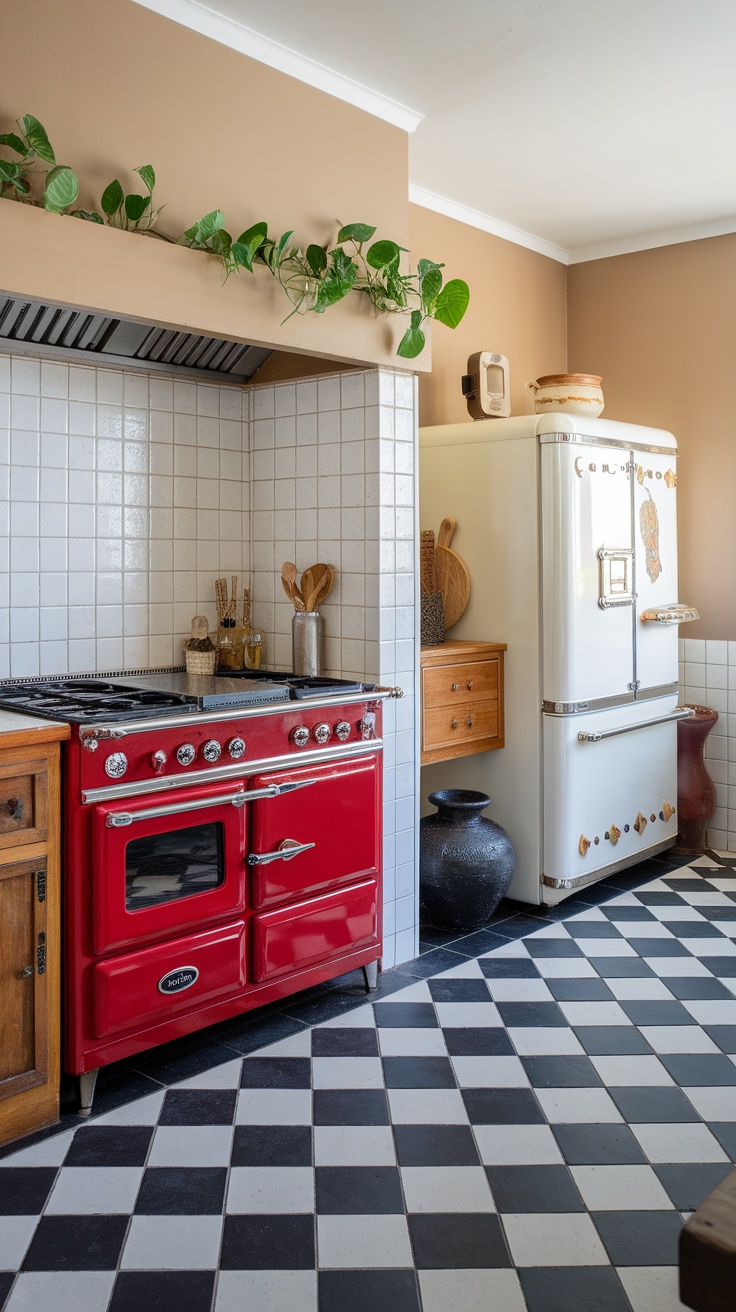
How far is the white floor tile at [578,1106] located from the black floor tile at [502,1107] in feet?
0.09

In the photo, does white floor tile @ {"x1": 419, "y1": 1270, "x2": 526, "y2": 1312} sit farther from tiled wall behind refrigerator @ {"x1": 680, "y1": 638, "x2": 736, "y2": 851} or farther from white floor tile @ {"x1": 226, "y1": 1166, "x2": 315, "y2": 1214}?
tiled wall behind refrigerator @ {"x1": 680, "y1": 638, "x2": 736, "y2": 851}

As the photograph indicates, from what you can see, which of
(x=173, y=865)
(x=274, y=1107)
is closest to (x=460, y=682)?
(x=173, y=865)

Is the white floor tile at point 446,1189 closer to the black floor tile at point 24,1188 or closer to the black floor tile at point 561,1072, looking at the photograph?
the black floor tile at point 561,1072

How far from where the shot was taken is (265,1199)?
2070mm

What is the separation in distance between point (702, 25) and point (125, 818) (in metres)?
2.62

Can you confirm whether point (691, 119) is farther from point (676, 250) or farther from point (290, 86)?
point (290, 86)

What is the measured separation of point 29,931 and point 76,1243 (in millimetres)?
627

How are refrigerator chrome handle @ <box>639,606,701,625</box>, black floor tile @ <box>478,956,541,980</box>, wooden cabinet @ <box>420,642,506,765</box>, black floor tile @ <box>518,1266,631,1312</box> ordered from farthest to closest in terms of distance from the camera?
refrigerator chrome handle @ <box>639,606,701,625</box>, wooden cabinet @ <box>420,642,506,765</box>, black floor tile @ <box>478,956,541,980</box>, black floor tile @ <box>518,1266,631,1312</box>

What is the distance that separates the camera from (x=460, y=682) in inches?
143

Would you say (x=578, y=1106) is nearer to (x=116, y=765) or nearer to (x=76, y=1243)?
(x=76, y=1243)

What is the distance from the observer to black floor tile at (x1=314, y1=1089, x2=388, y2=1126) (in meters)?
2.37

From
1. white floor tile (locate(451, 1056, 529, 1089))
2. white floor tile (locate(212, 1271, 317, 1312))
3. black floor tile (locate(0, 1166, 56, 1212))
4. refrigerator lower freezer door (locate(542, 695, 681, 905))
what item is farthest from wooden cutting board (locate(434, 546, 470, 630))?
white floor tile (locate(212, 1271, 317, 1312))

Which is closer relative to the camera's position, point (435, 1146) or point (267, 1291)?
point (267, 1291)

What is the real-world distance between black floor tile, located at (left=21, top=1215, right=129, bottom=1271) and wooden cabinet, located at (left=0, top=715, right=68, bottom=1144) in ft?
1.12
